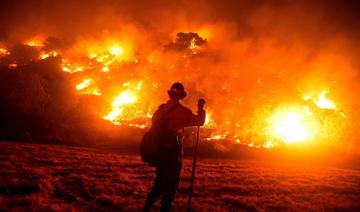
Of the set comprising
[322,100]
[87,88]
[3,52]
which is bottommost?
[87,88]

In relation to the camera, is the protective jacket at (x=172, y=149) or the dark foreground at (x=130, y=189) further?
the dark foreground at (x=130, y=189)

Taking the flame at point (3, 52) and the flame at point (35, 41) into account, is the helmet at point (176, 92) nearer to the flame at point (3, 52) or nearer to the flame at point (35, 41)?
the flame at point (3, 52)

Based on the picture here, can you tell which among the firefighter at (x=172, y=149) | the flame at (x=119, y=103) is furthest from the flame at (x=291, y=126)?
the firefighter at (x=172, y=149)

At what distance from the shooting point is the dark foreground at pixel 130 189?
7035 millimetres

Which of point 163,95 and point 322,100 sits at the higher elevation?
point 322,100

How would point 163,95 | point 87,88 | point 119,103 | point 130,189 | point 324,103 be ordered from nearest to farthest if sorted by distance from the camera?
point 130,189
point 163,95
point 119,103
point 324,103
point 87,88

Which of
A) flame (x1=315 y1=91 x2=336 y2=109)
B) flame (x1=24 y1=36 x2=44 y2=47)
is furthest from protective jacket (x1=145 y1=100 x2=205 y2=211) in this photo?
flame (x1=24 y1=36 x2=44 y2=47)

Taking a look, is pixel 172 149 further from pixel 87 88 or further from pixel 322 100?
pixel 322 100

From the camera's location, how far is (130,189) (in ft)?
28.5

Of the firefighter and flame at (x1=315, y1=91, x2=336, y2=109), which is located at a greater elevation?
flame at (x1=315, y1=91, x2=336, y2=109)

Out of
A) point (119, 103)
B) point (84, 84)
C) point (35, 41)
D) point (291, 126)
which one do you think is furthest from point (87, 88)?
point (35, 41)

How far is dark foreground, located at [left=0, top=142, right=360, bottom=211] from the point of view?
704 cm

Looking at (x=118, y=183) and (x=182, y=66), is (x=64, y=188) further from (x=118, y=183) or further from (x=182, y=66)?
(x=182, y=66)

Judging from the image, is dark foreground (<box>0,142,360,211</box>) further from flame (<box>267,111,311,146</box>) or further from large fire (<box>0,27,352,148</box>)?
flame (<box>267,111,311,146</box>)
